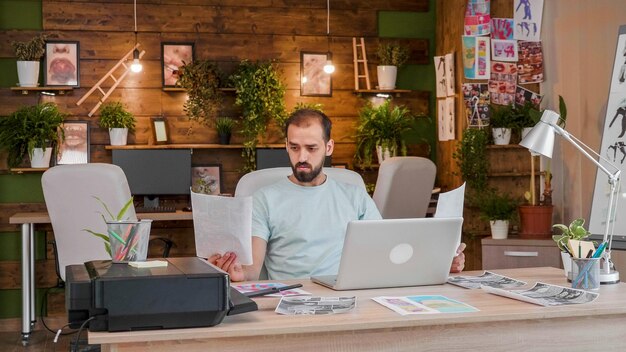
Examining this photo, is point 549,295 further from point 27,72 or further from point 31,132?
point 27,72

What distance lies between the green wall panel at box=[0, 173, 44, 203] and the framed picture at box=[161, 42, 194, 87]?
3.62ft

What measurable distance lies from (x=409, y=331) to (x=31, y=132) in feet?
14.3

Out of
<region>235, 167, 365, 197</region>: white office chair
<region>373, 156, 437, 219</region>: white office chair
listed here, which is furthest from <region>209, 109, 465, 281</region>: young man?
<region>373, 156, 437, 219</region>: white office chair

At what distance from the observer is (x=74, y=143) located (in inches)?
246

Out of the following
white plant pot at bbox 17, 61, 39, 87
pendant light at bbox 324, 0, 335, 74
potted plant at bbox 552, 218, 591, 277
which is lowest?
potted plant at bbox 552, 218, 591, 277

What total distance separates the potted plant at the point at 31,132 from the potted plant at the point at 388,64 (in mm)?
2259

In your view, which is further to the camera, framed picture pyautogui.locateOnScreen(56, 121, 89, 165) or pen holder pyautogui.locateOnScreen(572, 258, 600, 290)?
framed picture pyautogui.locateOnScreen(56, 121, 89, 165)

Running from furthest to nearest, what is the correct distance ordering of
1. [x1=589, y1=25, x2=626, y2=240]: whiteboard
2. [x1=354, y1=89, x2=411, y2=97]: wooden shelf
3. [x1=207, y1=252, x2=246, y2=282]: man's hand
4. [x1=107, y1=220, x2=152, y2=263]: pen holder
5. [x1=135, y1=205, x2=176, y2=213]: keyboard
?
[x1=354, y1=89, x2=411, y2=97]: wooden shelf
[x1=135, y1=205, x2=176, y2=213]: keyboard
[x1=589, y1=25, x2=626, y2=240]: whiteboard
[x1=207, y1=252, x2=246, y2=282]: man's hand
[x1=107, y1=220, x2=152, y2=263]: pen holder

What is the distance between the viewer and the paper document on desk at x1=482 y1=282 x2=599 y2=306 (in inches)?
97.7

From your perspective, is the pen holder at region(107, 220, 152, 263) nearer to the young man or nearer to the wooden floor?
the young man

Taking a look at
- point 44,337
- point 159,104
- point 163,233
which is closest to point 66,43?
point 159,104

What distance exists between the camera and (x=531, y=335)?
2.37m

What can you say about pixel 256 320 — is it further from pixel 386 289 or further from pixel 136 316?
pixel 386 289

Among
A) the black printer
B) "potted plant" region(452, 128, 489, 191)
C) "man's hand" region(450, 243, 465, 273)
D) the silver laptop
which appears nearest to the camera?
the black printer
